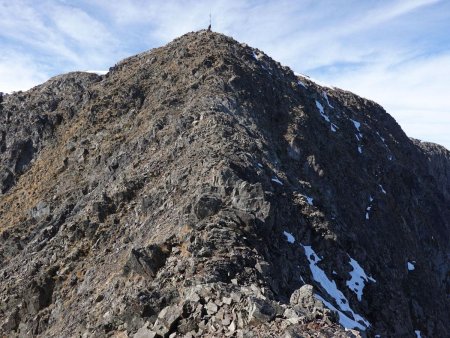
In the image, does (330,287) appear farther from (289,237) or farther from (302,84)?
(302,84)

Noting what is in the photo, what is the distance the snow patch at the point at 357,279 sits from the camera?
3300 centimetres

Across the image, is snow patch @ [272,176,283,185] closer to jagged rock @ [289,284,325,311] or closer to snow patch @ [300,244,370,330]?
snow patch @ [300,244,370,330]

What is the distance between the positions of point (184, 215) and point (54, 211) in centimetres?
1743

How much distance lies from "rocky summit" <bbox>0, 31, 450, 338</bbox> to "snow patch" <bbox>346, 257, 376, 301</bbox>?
151mm

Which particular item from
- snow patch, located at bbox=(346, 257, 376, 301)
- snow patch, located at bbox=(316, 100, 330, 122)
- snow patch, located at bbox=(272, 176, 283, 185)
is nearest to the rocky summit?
snow patch, located at bbox=(346, 257, 376, 301)

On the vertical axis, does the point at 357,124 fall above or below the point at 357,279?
above

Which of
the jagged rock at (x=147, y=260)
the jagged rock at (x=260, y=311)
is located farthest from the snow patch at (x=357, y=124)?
the jagged rock at (x=260, y=311)

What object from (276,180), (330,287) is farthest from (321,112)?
(330,287)

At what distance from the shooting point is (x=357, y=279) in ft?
112

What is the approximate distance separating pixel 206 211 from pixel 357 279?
1444 centimetres

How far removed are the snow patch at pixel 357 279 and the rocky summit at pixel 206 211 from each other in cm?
15

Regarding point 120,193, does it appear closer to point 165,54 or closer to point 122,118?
point 122,118

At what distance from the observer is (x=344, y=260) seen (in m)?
33.9

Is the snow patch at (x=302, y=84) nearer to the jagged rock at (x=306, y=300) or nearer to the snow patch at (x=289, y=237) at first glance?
the snow patch at (x=289, y=237)
